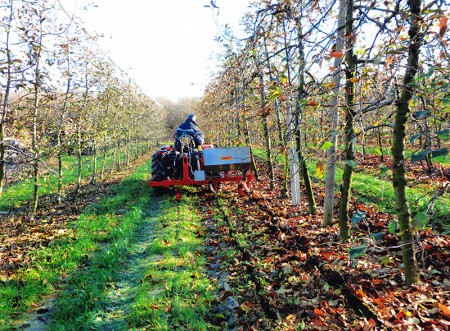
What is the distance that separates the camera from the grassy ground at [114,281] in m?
3.62

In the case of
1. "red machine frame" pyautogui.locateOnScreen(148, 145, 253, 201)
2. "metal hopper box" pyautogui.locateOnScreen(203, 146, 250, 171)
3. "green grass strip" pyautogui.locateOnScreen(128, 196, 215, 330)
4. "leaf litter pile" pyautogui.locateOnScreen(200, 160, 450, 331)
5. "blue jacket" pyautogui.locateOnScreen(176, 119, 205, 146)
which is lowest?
"green grass strip" pyautogui.locateOnScreen(128, 196, 215, 330)

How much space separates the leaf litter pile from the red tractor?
2981mm

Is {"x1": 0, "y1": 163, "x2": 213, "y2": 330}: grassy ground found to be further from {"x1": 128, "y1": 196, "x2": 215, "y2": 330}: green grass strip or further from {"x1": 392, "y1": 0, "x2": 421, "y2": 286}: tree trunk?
{"x1": 392, "y1": 0, "x2": 421, "y2": 286}: tree trunk

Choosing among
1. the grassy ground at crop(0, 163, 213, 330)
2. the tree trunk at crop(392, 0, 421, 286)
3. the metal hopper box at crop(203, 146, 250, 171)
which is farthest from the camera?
the metal hopper box at crop(203, 146, 250, 171)

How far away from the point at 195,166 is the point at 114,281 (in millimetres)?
5999

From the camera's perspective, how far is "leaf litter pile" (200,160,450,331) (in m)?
3.03

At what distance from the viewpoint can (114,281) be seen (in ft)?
15.0

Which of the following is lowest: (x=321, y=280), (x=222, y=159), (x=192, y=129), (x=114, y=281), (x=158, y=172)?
(x=114, y=281)

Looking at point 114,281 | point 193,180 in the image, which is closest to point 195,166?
point 193,180

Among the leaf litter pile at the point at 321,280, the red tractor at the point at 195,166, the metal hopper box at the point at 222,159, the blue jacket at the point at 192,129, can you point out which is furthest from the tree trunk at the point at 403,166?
the blue jacket at the point at 192,129

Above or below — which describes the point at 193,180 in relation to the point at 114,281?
above

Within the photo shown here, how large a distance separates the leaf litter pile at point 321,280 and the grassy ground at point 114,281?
422 millimetres

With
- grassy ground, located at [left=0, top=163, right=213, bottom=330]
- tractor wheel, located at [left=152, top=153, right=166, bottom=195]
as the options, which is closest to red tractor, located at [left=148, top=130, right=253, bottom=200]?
tractor wheel, located at [left=152, top=153, right=166, bottom=195]

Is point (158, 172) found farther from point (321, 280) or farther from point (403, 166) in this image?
point (403, 166)
